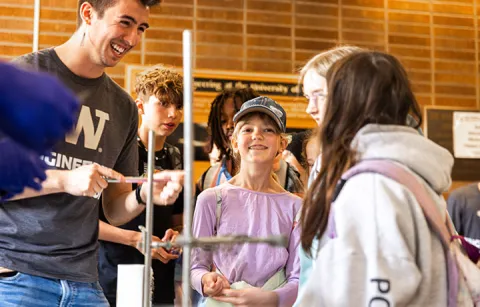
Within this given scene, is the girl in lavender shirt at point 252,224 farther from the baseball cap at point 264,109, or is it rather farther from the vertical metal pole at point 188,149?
the vertical metal pole at point 188,149

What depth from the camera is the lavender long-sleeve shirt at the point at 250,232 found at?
2246 mm

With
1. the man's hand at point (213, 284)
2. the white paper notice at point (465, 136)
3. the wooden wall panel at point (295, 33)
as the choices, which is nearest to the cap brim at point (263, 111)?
the man's hand at point (213, 284)

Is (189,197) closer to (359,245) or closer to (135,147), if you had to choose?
(359,245)

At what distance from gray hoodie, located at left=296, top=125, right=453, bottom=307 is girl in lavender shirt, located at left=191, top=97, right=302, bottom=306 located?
80cm

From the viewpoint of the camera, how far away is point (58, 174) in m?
1.70

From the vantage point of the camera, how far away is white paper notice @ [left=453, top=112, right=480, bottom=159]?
4680mm

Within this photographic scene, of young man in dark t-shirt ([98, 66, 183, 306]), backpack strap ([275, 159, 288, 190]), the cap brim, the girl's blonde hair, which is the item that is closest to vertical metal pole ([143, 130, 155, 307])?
the girl's blonde hair

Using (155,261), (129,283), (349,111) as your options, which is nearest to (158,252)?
(155,261)

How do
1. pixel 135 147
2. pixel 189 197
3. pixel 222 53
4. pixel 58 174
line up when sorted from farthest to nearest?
pixel 222 53 < pixel 135 147 < pixel 58 174 < pixel 189 197

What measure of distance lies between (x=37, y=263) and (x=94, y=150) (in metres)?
0.39

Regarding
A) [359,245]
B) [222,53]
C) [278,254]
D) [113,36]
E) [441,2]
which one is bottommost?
[278,254]

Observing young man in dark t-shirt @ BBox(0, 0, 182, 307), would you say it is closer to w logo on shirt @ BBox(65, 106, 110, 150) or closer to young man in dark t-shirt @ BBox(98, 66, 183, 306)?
w logo on shirt @ BBox(65, 106, 110, 150)

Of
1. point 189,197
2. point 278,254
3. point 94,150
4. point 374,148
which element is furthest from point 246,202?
point 189,197

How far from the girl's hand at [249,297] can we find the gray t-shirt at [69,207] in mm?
435
